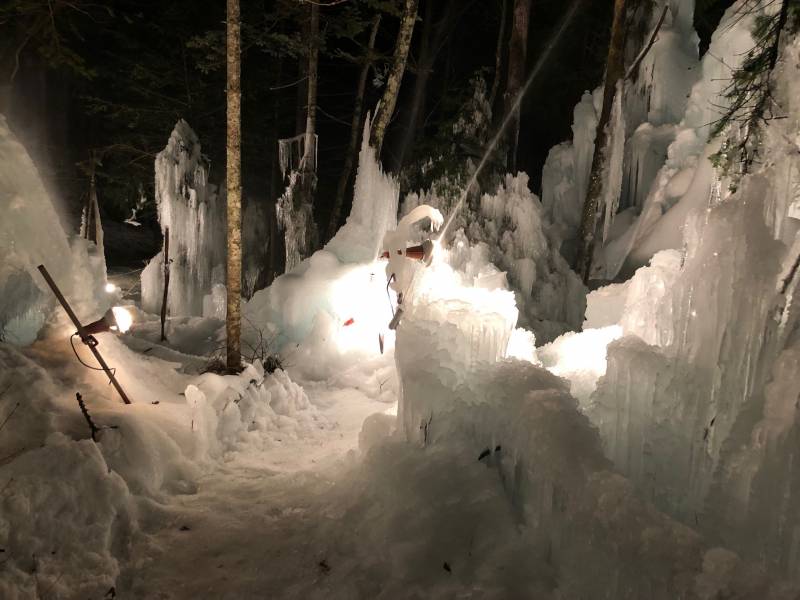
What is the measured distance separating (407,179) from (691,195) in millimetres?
6596

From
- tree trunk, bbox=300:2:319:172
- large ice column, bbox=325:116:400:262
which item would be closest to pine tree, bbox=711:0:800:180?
large ice column, bbox=325:116:400:262

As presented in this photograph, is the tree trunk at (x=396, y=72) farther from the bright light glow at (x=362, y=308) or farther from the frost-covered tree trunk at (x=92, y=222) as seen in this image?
the frost-covered tree trunk at (x=92, y=222)

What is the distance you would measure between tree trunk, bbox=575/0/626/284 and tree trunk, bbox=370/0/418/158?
13.4 feet

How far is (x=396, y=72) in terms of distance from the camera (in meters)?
11.9

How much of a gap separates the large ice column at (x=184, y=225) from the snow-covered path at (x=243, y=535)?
7.73m

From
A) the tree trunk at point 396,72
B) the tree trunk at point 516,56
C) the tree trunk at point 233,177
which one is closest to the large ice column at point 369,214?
the tree trunk at point 396,72

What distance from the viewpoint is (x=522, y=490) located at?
14.1 feet

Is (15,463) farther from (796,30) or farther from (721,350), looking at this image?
(796,30)

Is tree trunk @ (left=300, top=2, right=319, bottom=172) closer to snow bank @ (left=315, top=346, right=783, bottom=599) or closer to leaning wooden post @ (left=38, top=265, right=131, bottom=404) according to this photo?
leaning wooden post @ (left=38, top=265, right=131, bottom=404)

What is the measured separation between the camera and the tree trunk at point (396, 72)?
1159 centimetres

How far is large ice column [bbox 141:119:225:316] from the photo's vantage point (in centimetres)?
1240

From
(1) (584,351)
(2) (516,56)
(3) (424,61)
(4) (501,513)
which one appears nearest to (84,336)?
(4) (501,513)

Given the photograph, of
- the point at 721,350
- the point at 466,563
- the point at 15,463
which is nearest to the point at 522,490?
the point at 466,563

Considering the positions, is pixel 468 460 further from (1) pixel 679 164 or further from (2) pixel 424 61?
(2) pixel 424 61
